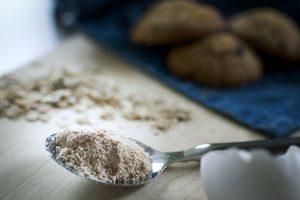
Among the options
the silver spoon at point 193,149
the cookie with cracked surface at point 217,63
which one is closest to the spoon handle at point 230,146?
the silver spoon at point 193,149

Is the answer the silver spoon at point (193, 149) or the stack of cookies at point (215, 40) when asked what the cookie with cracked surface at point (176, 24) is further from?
the silver spoon at point (193, 149)

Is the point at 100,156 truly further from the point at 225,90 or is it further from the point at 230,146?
the point at 225,90

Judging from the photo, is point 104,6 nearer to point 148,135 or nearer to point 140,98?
point 140,98

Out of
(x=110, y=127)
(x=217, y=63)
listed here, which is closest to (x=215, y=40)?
(x=217, y=63)

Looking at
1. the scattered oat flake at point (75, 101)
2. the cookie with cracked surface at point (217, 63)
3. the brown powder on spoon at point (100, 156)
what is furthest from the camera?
the cookie with cracked surface at point (217, 63)

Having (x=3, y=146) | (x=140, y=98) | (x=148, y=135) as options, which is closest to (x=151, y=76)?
(x=140, y=98)

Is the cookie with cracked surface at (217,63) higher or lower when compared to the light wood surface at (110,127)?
higher
